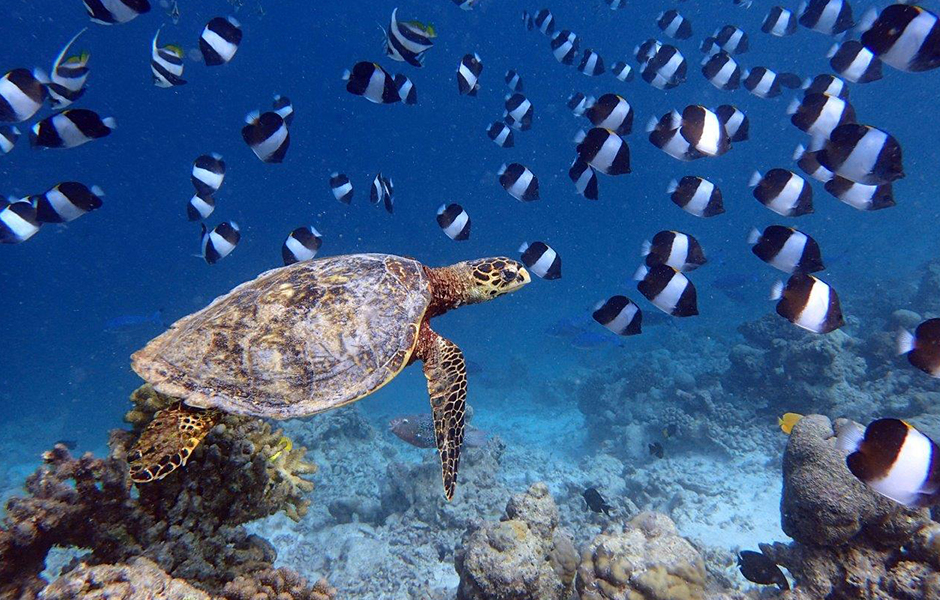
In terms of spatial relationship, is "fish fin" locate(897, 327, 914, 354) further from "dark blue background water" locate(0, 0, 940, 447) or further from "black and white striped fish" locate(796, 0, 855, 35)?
"dark blue background water" locate(0, 0, 940, 447)

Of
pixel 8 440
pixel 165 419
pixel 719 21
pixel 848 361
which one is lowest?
pixel 8 440

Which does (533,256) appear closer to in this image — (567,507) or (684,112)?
(684,112)

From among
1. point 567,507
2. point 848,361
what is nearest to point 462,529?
point 567,507

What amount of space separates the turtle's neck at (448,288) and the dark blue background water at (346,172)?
55.6 ft

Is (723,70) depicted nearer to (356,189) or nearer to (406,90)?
(406,90)

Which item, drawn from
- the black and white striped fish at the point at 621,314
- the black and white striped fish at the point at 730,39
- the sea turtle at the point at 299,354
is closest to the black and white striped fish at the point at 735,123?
the black and white striped fish at the point at 621,314

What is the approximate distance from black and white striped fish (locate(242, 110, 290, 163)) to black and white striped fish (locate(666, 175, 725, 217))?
5.09 m

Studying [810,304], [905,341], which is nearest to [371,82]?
[810,304]

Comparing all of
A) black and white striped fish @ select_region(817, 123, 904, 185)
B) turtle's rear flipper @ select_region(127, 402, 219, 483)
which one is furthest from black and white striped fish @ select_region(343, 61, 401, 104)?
black and white striped fish @ select_region(817, 123, 904, 185)

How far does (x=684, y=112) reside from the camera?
5.07 meters

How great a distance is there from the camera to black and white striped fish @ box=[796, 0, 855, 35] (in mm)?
6946

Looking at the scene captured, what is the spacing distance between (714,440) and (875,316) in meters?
10.5

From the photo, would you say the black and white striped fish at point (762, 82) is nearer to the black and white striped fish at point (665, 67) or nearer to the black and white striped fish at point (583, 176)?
the black and white striped fish at point (665, 67)

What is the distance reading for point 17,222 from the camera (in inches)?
216
